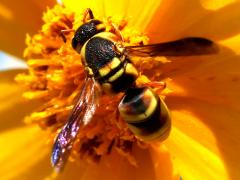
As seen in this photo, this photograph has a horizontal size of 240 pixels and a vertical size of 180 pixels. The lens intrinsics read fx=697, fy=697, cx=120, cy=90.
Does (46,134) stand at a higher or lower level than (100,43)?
lower

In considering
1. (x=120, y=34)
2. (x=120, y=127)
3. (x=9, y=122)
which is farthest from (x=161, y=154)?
(x=9, y=122)

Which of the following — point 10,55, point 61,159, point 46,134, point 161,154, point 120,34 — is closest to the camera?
point 61,159

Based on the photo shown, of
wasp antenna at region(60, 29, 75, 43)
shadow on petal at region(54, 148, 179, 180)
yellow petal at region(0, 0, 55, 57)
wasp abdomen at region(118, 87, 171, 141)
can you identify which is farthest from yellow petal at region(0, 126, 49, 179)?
wasp abdomen at region(118, 87, 171, 141)

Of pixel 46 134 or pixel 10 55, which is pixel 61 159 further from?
pixel 10 55

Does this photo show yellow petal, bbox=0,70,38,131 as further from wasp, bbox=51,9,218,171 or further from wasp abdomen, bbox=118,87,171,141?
wasp abdomen, bbox=118,87,171,141

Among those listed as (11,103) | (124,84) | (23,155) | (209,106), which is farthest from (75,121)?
(11,103)

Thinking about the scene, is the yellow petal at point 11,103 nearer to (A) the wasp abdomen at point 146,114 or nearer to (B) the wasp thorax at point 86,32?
(B) the wasp thorax at point 86,32

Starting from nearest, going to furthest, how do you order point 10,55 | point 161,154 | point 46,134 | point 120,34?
point 120,34 < point 161,154 < point 46,134 < point 10,55
